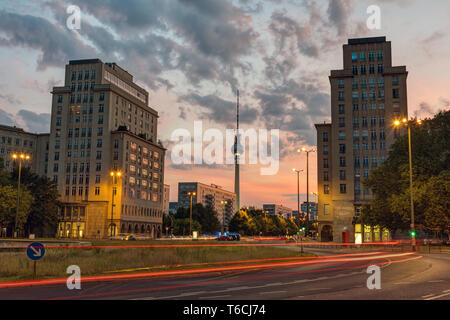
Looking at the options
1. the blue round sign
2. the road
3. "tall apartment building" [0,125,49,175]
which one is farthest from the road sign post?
"tall apartment building" [0,125,49,175]

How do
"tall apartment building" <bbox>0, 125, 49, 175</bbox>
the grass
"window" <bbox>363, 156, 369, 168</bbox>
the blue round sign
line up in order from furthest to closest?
"tall apartment building" <bbox>0, 125, 49, 175</bbox> < "window" <bbox>363, 156, 369, 168</bbox> < the grass < the blue round sign

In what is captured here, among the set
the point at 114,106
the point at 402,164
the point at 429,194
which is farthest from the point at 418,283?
the point at 114,106

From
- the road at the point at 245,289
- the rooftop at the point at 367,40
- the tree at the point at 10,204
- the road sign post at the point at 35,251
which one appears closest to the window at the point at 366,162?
the rooftop at the point at 367,40

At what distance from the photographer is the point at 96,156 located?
111 meters

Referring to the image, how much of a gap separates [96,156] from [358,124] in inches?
2428

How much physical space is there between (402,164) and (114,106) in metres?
79.7

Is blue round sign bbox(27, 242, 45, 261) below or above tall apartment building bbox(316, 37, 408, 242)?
below

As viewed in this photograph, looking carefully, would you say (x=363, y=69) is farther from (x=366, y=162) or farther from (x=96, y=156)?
(x=96, y=156)

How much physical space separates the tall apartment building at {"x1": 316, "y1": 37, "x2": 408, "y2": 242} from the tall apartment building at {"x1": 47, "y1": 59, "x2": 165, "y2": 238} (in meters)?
46.0

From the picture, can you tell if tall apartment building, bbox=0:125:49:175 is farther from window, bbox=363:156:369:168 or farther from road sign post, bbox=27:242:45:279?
road sign post, bbox=27:242:45:279

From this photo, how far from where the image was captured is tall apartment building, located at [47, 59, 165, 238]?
10788 cm

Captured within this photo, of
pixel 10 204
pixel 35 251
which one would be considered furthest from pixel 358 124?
pixel 35 251

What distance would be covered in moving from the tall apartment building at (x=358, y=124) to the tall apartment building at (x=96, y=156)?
45969mm
